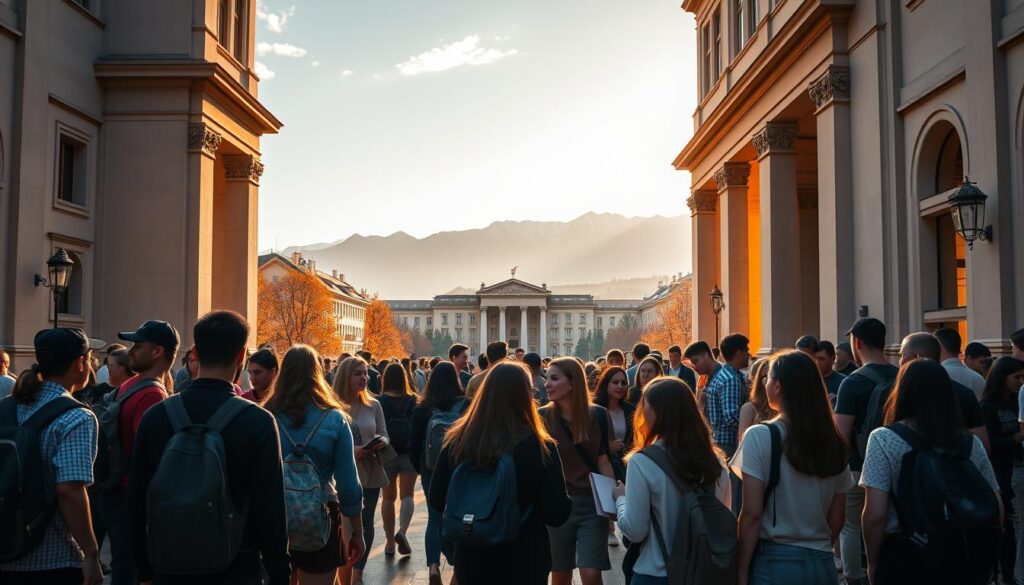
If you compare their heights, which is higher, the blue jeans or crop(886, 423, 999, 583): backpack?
crop(886, 423, 999, 583): backpack

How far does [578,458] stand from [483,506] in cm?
198

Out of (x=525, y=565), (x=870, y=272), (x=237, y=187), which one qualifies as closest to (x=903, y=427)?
(x=525, y=565)

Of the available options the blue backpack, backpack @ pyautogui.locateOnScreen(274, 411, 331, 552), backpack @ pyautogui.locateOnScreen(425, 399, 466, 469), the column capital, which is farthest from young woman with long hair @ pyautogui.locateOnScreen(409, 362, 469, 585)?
the column capital

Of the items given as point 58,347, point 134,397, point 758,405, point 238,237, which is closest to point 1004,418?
point 758,405

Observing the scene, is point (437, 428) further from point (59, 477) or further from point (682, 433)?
point (59, 477)

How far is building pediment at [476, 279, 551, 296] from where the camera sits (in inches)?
6024

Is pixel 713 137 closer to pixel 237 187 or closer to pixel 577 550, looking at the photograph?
pixel 237 187

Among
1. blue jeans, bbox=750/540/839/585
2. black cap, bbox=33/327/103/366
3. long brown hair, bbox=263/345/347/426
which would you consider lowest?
blue jeans, bbox=750/540/839/585

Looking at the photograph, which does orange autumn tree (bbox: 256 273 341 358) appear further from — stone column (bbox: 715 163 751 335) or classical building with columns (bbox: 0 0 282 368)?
stone column (bbox: 715 163 751 335)

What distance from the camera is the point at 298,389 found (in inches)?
212

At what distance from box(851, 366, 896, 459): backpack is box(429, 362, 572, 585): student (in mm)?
2694

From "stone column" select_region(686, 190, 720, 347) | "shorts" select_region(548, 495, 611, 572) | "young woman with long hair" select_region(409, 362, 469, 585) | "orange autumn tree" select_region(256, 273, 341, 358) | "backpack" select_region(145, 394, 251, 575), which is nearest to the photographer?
"backpack" select_region(145, 394, 251, 575)

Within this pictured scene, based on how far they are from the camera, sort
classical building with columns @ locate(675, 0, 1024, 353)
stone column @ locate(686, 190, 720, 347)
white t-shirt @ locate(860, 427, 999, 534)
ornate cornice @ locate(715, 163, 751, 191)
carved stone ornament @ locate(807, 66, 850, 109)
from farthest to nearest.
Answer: stone column @ locate(686, 190, 720, 347) → ornate cornice @ locate(715, 163, 751, 191) → carved stone ornament @ locate(807, 66, 850, 109) → classical building with columns @ locate(675, 0, 1024, 353) → white t-shirt @ locate(860, 427, 999, 534)

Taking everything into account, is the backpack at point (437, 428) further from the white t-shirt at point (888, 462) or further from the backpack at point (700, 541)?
the white t-shirt at point (888, 462)
